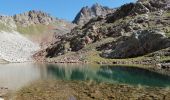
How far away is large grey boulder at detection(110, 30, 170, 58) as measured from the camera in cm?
13550

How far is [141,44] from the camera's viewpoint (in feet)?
480

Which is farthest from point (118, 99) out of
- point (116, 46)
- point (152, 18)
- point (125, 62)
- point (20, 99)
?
point (152, 18)

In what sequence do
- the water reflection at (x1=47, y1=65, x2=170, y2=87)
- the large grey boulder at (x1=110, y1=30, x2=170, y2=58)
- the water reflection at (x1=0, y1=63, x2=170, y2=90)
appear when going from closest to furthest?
the water reflection at (x1=0, y1=63, x2=170, y2=90)
the water reflection at (x1=47, y1=65, x2=170, y2=87)
the large grey boulder at (x1=110, y1=30, x2=170, y2=58)

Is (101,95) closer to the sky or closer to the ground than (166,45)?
closer to the ground

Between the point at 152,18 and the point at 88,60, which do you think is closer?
the point at 88,60

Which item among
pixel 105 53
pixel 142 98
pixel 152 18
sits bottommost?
pixel 142 98

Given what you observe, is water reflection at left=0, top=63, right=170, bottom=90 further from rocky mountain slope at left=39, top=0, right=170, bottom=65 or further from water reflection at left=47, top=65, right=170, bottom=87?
rocky mountain slope at left=39, top=0, right=170, bottom=65

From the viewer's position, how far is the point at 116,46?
531ft

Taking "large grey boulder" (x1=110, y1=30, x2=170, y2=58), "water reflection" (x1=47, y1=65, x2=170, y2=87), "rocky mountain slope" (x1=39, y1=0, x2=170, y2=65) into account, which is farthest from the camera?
"rocky mountain slope" (x1=39, y1=0, x2=170, y2=65)

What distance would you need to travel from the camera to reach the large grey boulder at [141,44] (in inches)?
5335

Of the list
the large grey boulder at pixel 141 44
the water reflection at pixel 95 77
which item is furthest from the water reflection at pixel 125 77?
the large grey boulder at pixel 141 44

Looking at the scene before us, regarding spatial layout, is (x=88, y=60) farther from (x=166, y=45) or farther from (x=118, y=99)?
(x=118, y=99)

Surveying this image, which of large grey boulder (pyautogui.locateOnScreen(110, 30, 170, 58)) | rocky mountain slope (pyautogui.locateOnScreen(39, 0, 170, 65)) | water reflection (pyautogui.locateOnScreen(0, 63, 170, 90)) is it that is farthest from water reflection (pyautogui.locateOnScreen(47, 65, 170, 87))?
large grey boulder (pyautogui.locateOnScreen(110, 30, 170, 58))

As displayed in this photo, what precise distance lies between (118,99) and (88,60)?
112695 millimetres
